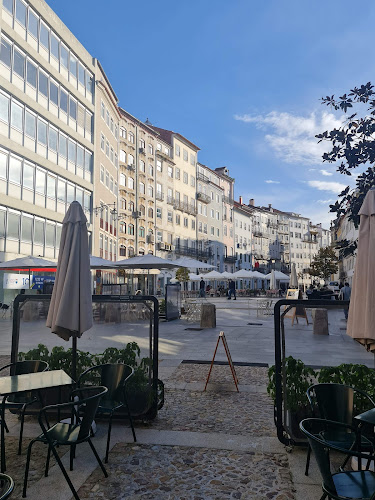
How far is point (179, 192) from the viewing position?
2429 inches

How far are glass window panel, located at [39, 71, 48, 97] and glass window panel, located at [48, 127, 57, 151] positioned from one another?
2253 mm

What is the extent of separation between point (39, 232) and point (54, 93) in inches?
375

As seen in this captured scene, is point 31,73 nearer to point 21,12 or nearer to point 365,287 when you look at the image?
point 21,12

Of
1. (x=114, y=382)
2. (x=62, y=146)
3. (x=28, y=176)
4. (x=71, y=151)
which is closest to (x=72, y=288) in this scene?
(x=114, y=382)

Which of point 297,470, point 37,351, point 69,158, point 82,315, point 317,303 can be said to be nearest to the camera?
point 297,470

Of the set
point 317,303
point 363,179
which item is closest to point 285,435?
point 317,303

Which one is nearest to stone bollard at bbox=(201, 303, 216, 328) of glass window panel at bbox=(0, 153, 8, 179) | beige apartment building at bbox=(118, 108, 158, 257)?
glass window panel at bbox=(0, 153, 8, 179)

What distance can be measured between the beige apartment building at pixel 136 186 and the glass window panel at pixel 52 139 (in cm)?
1760

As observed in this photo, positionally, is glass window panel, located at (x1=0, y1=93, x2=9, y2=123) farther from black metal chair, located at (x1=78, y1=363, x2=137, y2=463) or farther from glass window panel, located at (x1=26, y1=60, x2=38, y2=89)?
black metal chair, located at (x1=78, y1=363, x2=137, y2=463)

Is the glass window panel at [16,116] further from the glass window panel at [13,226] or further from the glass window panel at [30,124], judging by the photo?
the glass window panel at [13,226]

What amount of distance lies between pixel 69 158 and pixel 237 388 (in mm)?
27179

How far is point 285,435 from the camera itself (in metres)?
5.19

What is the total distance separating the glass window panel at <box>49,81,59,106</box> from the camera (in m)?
28.8

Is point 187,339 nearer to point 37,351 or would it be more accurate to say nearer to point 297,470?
point 37,351
